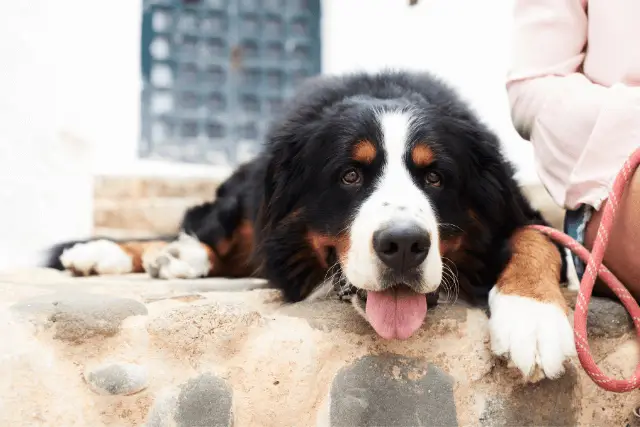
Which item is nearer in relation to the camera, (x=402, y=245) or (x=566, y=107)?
(x=402, y=245)

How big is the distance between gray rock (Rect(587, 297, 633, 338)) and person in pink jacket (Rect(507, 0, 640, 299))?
75 mm

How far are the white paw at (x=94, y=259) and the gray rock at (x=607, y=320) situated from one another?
5.72 feet

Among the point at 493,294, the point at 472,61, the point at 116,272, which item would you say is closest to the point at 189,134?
the point at 472,61

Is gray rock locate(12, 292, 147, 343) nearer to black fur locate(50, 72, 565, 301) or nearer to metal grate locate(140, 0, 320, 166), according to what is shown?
black fur locate(50, 72, 565, 301)

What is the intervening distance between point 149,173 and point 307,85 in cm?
329

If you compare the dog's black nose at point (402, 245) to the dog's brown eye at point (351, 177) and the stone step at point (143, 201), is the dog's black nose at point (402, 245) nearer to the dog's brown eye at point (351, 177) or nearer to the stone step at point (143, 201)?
the dog's brown eye at point (351, 177)

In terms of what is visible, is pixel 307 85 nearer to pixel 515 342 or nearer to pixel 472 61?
pixel 515 342

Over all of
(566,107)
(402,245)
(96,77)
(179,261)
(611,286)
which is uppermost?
(96,77)

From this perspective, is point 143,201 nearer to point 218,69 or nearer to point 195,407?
point 218,69

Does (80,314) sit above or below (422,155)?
below

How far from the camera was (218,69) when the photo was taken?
589 cm

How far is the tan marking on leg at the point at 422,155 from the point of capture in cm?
155

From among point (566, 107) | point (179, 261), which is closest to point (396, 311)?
point (566, 107)

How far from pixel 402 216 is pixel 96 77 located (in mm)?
4420
